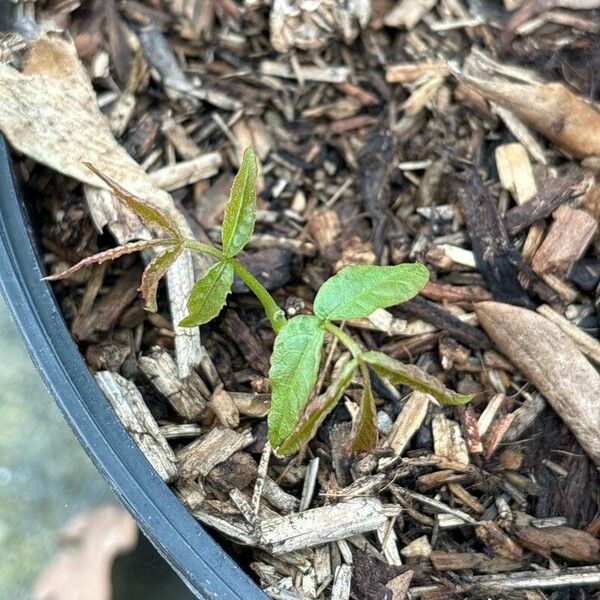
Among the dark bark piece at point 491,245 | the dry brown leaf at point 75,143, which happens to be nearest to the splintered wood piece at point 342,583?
the dry brown leaf at point 75,143

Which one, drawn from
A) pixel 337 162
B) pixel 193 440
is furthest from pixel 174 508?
pixel 337 162

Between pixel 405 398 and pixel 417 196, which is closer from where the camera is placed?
pixel 405 398

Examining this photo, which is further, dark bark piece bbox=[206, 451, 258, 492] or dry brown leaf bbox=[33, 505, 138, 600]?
dry brown leaf bbox=[33, 505, 138, 600]

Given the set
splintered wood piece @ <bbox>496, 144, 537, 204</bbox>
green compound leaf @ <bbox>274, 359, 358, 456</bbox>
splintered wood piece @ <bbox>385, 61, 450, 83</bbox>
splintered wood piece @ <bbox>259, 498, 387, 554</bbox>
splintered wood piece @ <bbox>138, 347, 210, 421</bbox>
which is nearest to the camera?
green compound leaf @ <bbox>274, 359, 358, 456</bbox>

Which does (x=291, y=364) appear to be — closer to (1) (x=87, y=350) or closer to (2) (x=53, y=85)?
(1) (x=87, y=350)

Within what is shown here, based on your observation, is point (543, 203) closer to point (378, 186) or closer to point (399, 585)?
point (378, 186)

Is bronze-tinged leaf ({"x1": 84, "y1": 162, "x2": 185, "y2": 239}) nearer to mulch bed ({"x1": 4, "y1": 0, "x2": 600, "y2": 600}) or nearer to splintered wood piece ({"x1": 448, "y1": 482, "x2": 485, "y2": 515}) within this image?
mulch bed ({"x1": 4, "y1": 0, "x2": 600, "y2": 600})

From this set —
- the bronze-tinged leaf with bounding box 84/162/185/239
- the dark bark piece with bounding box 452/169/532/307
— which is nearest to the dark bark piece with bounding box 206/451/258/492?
the bronze-tinged leaf with bounding box 84/162/185/239

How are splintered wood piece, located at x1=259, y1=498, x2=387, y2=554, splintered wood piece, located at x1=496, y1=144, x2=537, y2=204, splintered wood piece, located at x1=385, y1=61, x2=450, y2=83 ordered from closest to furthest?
splintered wood piece, located at x1=259, y1=498, x2=387, y2=554
splintered wood piece, located at x1=496, y1=144, x2=537, y2=204
splintered wood piece, located at x1=385, y1=61, x2=450, y2=83
